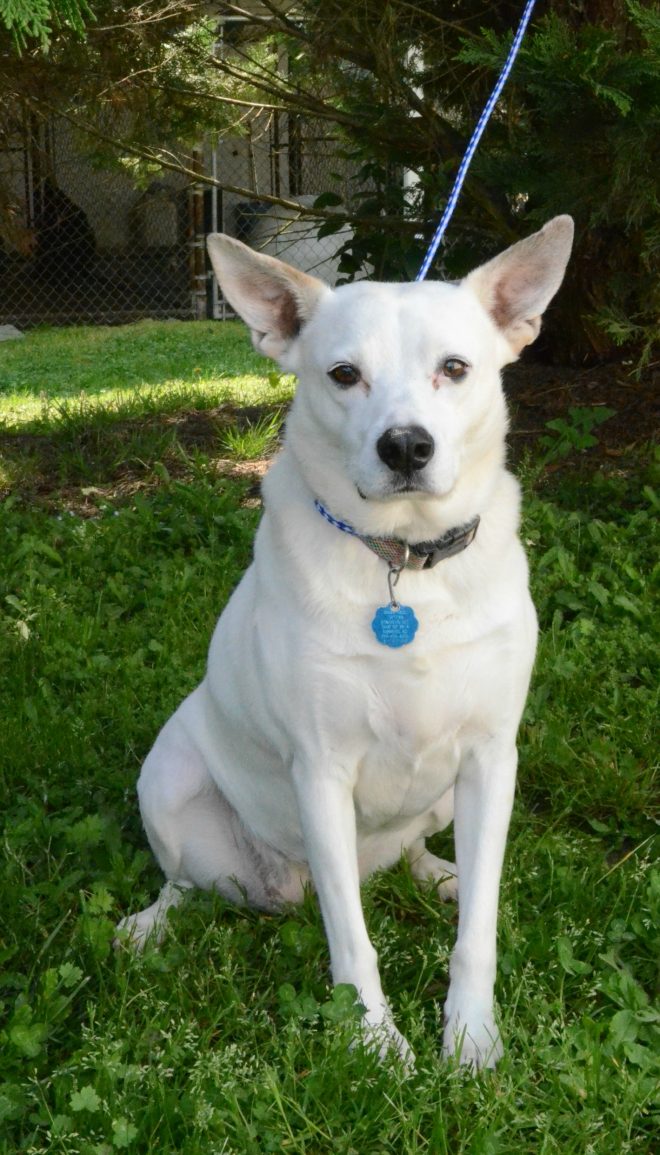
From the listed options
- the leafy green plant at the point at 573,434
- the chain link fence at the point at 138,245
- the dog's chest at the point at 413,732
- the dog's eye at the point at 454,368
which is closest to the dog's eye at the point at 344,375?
the dog's eye at the point at 454,368

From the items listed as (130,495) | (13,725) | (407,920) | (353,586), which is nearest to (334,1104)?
(407,920)

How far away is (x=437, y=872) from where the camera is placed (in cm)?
306

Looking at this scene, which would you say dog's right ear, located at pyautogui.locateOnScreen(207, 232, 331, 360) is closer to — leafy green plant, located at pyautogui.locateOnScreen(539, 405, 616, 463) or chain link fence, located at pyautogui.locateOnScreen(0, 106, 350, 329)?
leafy green plant, located at pyautogui.locateOnScreen(539, 405, 616, 463)

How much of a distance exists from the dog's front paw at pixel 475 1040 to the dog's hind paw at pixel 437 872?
579 millimetres

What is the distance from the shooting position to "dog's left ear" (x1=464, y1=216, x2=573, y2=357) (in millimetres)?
2689

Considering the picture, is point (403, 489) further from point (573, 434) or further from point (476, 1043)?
point (573, 434)

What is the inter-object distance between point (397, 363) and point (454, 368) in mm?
118

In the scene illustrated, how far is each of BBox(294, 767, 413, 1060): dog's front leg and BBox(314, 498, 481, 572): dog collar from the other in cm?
46

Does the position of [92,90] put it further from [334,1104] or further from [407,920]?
[334,1104]

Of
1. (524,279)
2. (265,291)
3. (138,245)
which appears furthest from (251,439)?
(138,245)

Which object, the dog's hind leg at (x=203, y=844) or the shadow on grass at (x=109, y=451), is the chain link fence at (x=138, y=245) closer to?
the shadow on grass at (x=109, y=451)

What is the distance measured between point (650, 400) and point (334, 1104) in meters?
4.43

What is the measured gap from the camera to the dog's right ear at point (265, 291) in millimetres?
2711

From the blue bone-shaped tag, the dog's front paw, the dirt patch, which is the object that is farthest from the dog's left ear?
the dirt patch
